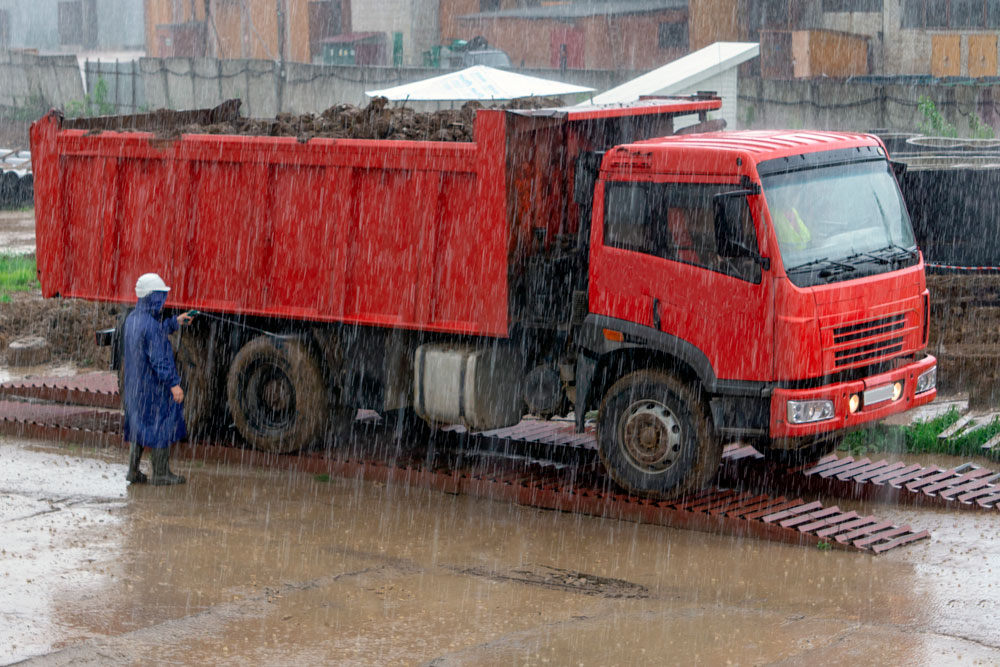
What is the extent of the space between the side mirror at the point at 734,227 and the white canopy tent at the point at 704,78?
47.4 feet

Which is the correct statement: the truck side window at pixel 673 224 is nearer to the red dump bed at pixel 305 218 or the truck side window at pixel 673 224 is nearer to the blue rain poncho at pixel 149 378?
the red dump bed at pixel 305 218

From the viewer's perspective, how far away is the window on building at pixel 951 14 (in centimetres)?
3966

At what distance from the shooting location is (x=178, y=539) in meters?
8.50

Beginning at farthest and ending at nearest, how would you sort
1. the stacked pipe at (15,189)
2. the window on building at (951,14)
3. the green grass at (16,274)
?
the window on building at (951,14) → the stacked pipe at (15,189) → the green grass at (16,274)

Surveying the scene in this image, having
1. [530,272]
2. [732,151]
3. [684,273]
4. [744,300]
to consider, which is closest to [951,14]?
[530,272]

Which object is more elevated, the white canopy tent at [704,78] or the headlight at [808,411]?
the white canopy tent at [704,78]

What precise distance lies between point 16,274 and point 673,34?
3088 centimetres

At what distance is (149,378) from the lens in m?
9.71

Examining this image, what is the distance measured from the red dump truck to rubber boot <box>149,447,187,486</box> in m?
0.96

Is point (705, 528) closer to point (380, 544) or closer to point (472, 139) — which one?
point (380, 544)

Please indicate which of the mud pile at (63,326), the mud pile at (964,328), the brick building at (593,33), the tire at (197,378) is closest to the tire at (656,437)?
the tire at (197,378)

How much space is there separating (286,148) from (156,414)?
2.21 m

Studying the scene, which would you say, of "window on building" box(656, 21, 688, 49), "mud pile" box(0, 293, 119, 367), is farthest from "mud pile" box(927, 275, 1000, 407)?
"window on building" box(656, 21, 688, 49)

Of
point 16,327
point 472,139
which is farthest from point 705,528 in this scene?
point 16,327
